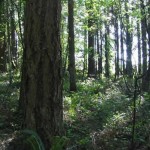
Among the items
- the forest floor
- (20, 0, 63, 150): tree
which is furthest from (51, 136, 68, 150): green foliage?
(20, 0, 63, 150): tree

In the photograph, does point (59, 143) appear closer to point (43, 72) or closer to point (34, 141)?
point (34, 141)

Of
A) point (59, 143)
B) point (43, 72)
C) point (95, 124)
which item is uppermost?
point (43, 72)

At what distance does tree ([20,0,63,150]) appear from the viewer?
225 inches

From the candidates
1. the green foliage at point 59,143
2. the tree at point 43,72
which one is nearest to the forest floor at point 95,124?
the green foliage at point 59,143

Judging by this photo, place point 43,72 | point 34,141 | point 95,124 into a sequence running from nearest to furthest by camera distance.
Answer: point 34,141 < point 43,72 < point 95,124

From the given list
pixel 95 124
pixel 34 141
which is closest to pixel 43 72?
pixel 34 141

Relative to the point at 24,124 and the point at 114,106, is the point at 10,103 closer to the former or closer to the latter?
the point at 114,106

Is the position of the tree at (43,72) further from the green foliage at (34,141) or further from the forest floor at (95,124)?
the forest floor at (95,124)

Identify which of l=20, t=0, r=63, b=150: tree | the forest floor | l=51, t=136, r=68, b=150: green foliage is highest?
l=20, t=0, r=63, b=150: tree

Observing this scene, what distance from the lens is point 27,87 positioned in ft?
19.0

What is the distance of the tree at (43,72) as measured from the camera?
5707 mm

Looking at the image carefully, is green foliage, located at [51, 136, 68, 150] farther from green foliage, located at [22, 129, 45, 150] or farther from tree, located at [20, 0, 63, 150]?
tree, located at [20, 0, 63, 150]

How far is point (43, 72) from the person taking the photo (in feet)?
18.7

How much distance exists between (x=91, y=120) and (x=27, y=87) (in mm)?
4247
